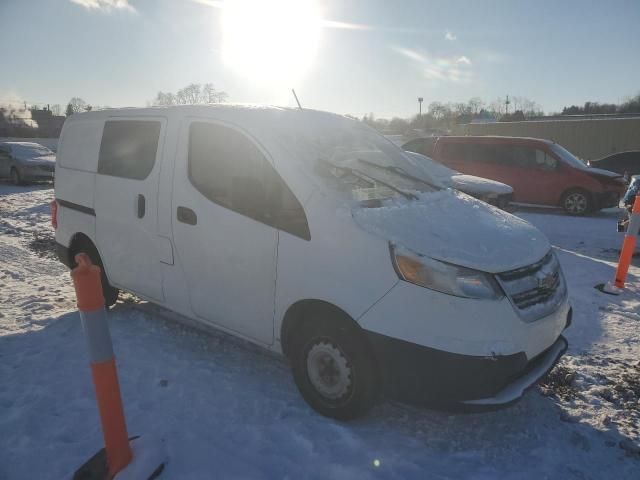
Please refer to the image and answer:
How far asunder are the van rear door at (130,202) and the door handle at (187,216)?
31cm

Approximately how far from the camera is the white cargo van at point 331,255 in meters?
2.46

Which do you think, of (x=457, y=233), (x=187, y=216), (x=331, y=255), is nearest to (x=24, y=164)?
(x=187, y=216)

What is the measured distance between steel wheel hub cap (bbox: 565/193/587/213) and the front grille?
9577 mm

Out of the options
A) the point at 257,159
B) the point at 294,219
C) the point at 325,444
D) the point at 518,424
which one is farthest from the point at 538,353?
the point at 257,159

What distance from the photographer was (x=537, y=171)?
11539mm

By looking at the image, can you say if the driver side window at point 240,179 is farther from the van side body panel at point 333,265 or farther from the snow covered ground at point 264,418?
the snow covered ground at point 264,418

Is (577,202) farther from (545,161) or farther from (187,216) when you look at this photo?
(187,216)

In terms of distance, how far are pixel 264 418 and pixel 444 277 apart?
1.44 metres

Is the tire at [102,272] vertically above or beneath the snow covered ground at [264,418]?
above

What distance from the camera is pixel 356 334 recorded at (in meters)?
2.63

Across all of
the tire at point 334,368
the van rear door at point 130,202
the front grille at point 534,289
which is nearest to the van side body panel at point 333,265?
the tire at point 334,368

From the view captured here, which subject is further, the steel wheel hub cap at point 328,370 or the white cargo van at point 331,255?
the steel wheel hub cap at point 328,370

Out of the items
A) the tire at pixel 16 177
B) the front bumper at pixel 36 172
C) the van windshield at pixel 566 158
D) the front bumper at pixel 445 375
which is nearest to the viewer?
the front bumper at pixel 445 375

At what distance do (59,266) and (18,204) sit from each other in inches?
262
